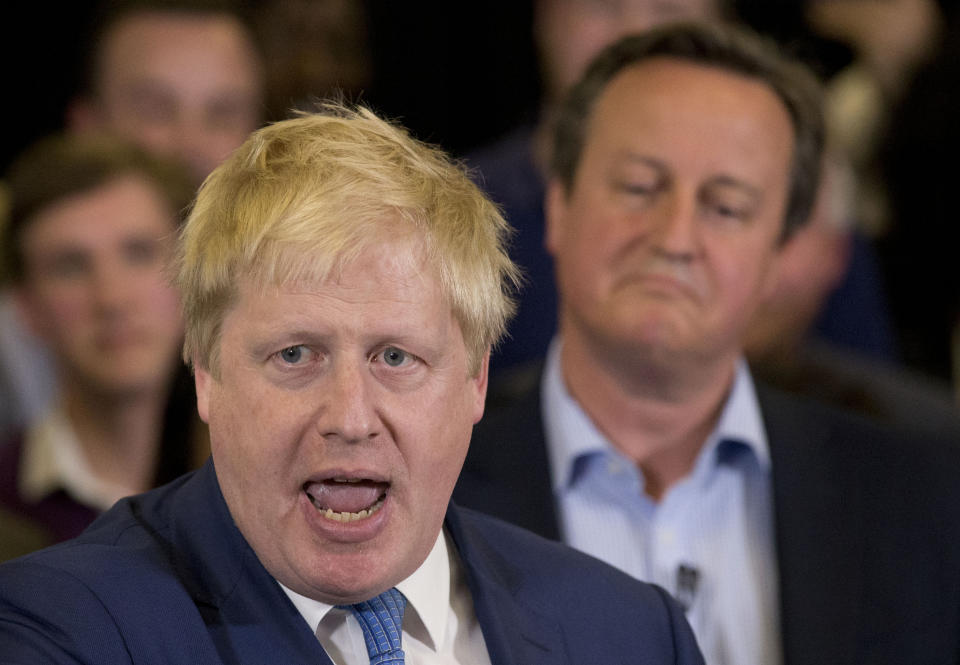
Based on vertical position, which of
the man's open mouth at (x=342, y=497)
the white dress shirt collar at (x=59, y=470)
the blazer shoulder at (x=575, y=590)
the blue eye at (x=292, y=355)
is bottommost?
the white dress shirt collar at (x=59, y=470)

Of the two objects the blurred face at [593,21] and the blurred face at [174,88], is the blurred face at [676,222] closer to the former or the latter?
the blurred face at [593,21]

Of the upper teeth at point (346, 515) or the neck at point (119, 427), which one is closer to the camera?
the upper teeth at point (346, 515)

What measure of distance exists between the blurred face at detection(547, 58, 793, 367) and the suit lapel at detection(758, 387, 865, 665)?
0.23m

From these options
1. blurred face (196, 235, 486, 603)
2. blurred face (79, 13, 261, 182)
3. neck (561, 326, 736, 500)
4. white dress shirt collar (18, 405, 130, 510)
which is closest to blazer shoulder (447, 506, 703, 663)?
blurred face (196, 235, 486, 603)

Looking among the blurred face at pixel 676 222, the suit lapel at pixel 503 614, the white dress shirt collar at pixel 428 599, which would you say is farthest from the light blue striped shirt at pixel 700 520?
the white dress shirt collar at pixel 428 599

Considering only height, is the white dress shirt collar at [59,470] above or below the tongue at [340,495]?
below

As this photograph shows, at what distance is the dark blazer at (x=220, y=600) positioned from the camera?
5.36ft

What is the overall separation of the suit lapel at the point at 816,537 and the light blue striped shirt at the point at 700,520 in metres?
0.06

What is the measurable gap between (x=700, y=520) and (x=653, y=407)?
24cm

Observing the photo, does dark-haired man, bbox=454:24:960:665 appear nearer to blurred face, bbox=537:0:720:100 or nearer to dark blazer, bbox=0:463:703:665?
dark blazer, bbox=0:463:703:665

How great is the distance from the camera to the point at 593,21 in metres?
4.10

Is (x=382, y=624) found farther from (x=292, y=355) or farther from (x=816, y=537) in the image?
(x=816, y=537)

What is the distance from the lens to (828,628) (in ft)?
8.71

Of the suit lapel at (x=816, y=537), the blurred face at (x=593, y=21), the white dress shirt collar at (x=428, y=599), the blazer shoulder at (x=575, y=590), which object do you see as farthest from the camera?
the blurred face at (x=593, y=21)
